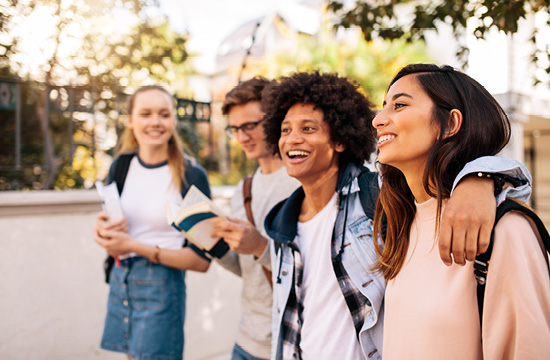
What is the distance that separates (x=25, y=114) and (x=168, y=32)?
6.21 feet

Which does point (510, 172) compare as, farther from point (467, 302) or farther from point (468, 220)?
point (467, 302)

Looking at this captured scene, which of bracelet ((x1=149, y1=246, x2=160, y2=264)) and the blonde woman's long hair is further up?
the blonde woman's long hair

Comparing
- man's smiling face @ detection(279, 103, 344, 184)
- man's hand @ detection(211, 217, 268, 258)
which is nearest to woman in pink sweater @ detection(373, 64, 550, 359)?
man's smiling face @ detection(279, 103, 344, 184)

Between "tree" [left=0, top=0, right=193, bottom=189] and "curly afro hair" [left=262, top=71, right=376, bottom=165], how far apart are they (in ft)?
8.33

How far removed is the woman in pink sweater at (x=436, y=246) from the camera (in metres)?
1.11

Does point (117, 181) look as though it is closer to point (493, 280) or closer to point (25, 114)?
point (25, 114)

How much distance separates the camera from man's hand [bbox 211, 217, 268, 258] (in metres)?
2.33

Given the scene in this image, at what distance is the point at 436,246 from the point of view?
4.77ft

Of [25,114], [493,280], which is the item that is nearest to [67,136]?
[25,114]

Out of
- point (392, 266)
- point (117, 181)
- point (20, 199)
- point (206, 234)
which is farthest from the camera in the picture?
point (20, 199)

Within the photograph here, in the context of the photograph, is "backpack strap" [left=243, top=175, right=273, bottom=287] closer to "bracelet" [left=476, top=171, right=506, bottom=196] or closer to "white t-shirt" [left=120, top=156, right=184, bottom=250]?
"white t-shirt" [left=120, top=156, right=184, bottom=250]

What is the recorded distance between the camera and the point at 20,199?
141 inches

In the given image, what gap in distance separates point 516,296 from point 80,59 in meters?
4.36

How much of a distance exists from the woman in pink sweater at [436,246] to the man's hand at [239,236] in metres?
0.81
